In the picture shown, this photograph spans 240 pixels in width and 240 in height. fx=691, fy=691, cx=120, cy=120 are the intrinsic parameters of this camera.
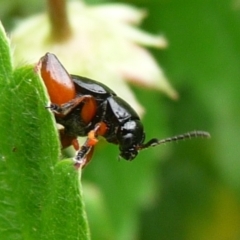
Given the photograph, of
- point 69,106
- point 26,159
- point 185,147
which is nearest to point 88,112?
point 69,106

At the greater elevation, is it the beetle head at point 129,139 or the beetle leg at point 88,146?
the beetle leg at point 88,146

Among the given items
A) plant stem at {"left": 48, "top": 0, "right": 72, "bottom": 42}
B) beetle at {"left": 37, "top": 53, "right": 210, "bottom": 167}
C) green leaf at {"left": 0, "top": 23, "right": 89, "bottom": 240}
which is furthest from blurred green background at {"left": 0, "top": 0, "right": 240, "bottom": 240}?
green leaf at {"left": 0, "top": 23, "right": 89, "bottom": 240}

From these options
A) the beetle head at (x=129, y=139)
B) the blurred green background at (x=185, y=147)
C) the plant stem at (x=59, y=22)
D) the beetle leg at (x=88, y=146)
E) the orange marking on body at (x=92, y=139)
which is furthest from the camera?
the blurred green background at (x=185, y=147)

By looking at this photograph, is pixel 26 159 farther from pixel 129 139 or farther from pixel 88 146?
pixel 129 139

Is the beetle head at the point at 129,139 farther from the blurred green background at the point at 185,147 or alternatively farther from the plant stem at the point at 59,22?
the blurred green background at the point at 185,147

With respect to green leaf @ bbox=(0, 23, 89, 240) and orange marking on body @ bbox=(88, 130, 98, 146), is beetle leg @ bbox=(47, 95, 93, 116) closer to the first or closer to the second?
orange marking on body @ bbox=(88, 130, 98, 146)

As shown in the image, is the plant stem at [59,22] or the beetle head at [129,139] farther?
the plant stem at [59,22]

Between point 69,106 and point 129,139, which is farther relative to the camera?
point 129,139

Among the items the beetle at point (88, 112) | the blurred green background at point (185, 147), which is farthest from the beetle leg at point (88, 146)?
the blurred green background at point (185, 147)
